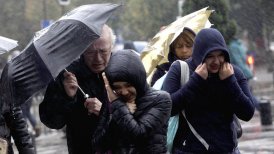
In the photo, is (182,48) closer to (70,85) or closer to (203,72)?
(203,72)

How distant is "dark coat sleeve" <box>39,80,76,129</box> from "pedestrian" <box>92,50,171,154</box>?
73 cm

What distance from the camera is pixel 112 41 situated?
16.2ft

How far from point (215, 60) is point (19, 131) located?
1.49m

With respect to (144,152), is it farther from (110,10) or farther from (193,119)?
(110,10)

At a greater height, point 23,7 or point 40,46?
point 40,46

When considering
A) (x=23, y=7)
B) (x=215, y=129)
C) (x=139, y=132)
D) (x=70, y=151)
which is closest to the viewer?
(x=139, y=132)

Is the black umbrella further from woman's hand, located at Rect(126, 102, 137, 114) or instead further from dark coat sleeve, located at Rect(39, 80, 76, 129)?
woman's hand, located at Rect(126, 102, 137, 114)

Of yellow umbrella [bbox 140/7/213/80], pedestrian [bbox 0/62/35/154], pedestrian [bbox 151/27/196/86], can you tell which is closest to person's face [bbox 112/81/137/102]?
pedestrian [bbox 0/62/35/154]

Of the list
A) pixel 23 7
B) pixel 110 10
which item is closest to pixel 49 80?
pixel 110 10

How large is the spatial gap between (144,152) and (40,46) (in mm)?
1302

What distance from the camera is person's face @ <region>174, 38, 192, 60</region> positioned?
18.4 feet

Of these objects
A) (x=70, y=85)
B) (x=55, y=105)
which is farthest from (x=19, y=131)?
(x=70, y=85)

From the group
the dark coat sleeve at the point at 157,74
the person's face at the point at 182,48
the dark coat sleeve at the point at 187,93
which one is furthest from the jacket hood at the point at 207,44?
the dark coat sleeve at the point at 157,74

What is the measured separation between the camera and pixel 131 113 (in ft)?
13.0
